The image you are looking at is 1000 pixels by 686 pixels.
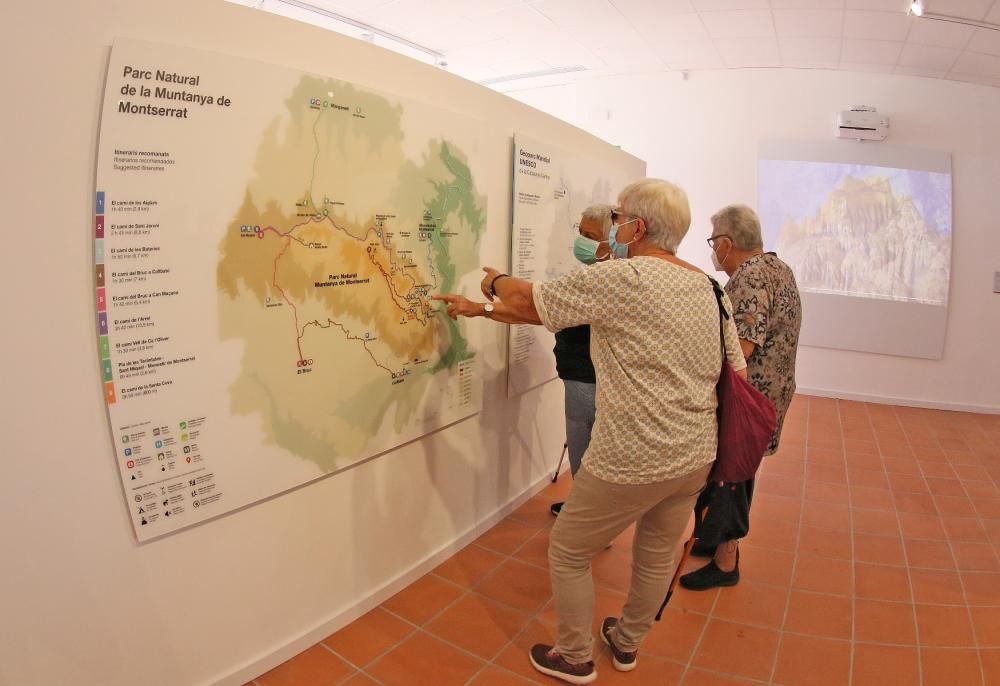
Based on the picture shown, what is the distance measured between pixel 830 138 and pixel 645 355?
5162 millimetres

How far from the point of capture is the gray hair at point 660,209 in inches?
61.5

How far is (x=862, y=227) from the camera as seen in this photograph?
5367 mm

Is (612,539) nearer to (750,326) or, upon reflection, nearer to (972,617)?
(750,326)

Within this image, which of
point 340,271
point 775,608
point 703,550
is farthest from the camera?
point 703,550

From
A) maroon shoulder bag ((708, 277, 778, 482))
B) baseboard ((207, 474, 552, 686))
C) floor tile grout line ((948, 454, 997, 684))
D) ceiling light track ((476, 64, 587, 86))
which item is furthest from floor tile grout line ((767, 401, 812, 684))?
ceiling light track ((476, 64, 587, 86))

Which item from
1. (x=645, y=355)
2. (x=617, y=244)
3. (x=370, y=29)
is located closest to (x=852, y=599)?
(x=645, y=355)

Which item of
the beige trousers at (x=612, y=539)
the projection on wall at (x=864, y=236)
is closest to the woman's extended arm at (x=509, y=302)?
the beige trousers at (x=612, y=539)

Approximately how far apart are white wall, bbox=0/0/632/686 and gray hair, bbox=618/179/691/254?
38.2 inches

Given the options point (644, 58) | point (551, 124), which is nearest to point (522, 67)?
point (644, 58)

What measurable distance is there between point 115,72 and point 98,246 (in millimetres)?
396

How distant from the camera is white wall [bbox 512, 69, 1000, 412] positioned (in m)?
5.05

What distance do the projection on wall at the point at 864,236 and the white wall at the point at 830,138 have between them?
0.37ft

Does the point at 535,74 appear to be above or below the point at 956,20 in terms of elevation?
above

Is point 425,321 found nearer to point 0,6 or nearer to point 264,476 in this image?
point 264,476
